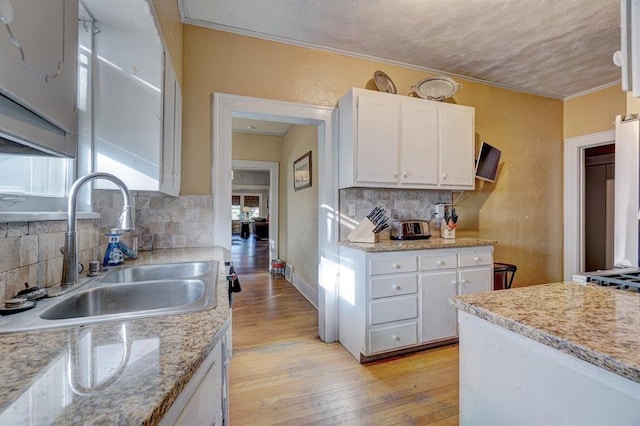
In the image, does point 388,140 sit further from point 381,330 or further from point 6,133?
point 6,133

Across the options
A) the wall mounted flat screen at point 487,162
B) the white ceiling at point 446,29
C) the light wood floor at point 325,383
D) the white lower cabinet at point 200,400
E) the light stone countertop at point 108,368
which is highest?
the white ceiling at point 446,29

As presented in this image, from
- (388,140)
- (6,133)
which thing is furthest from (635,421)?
(388,140)

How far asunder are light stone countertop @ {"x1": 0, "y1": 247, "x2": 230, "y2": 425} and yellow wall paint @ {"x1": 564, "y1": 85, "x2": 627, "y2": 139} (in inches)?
178

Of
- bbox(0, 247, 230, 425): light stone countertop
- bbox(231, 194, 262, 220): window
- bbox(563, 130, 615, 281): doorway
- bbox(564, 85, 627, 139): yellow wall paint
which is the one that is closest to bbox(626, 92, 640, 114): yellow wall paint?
bbox(0, 247, 230, 425): light stone countertop

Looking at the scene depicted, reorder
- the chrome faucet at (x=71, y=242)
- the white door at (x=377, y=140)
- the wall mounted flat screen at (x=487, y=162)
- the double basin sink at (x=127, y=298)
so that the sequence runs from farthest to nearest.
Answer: the wall mounted flat screen at (x=487, y=162), the white door at (x=377, y=140), the chrome faucet at (x=71, y=242), the double basin sink at (x=127, y=298)

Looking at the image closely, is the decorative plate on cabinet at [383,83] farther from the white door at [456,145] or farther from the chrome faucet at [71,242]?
the chrome faucet at [71,242]

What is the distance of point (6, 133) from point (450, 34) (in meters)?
2.84

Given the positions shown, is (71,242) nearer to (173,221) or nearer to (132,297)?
(132,297)

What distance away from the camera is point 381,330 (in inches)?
88.6

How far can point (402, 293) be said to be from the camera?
230 cm

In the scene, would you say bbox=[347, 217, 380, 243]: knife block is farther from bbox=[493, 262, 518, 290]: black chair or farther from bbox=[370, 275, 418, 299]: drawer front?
bbox=[493, 262, 518, 290]: black chair

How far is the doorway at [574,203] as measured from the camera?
3.51 m

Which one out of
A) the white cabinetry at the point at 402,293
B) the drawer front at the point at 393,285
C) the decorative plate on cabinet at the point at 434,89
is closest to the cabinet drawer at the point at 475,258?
the white cabinetry at the point at 402,293

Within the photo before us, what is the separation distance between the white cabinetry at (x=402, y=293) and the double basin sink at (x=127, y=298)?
1207mm
